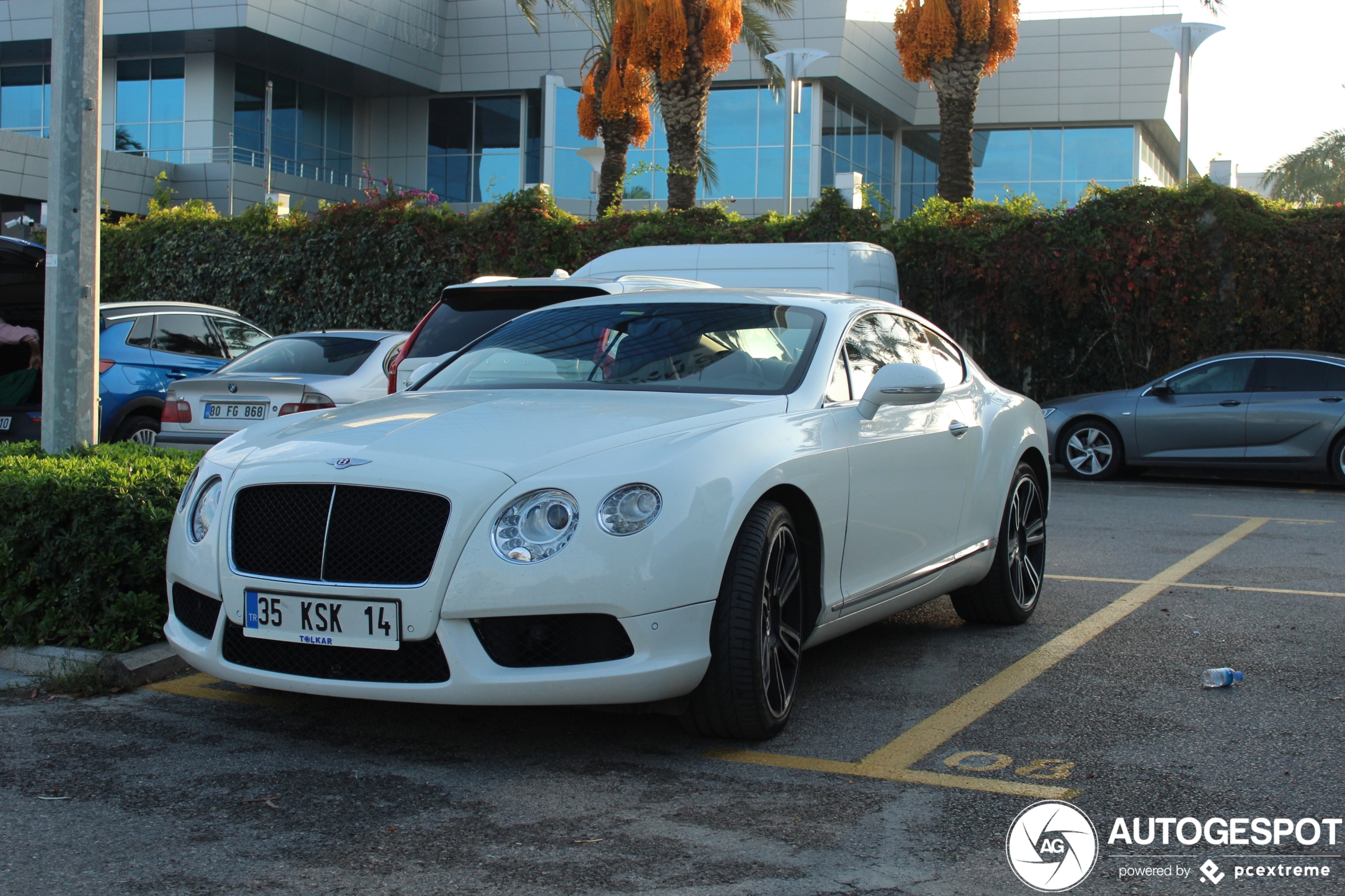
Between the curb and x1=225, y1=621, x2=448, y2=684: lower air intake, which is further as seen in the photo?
the curb

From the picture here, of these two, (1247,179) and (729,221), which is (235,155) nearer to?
(729,221)

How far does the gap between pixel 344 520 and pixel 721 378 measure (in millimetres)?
1585

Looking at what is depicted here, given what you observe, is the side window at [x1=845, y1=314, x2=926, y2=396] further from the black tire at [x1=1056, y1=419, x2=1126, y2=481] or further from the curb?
the black tire at [x1=1056, y1=419, x2=1126, y2=481]

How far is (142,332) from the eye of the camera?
1149cm

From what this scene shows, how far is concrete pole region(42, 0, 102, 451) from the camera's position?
6.33 meters

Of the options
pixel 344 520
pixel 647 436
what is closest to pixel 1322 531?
pixel 647 436

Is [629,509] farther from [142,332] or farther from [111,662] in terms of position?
[142,332]

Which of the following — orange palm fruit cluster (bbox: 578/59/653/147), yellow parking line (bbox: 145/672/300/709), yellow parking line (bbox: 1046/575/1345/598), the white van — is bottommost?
yellow parking line (bbox: 145/672/300/709)

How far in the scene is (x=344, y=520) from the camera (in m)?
3.89

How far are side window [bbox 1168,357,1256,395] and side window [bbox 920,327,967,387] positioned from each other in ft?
28.9

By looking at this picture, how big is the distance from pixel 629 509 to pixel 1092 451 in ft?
38.9

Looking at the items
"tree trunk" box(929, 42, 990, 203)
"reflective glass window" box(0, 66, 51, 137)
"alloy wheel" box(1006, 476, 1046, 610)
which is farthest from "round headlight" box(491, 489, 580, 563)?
"reflective glass window" box(0, 66, 51, 137)

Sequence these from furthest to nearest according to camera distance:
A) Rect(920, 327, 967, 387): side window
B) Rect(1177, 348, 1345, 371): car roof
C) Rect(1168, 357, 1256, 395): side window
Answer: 1. Rect(1168, 357, 1256, 395): side window
2. Rect(1177, 348, 1345, 371): car roof
3. Rect(920, 327, 967, 387): side window

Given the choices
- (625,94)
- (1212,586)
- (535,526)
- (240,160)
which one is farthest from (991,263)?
(240,160)
